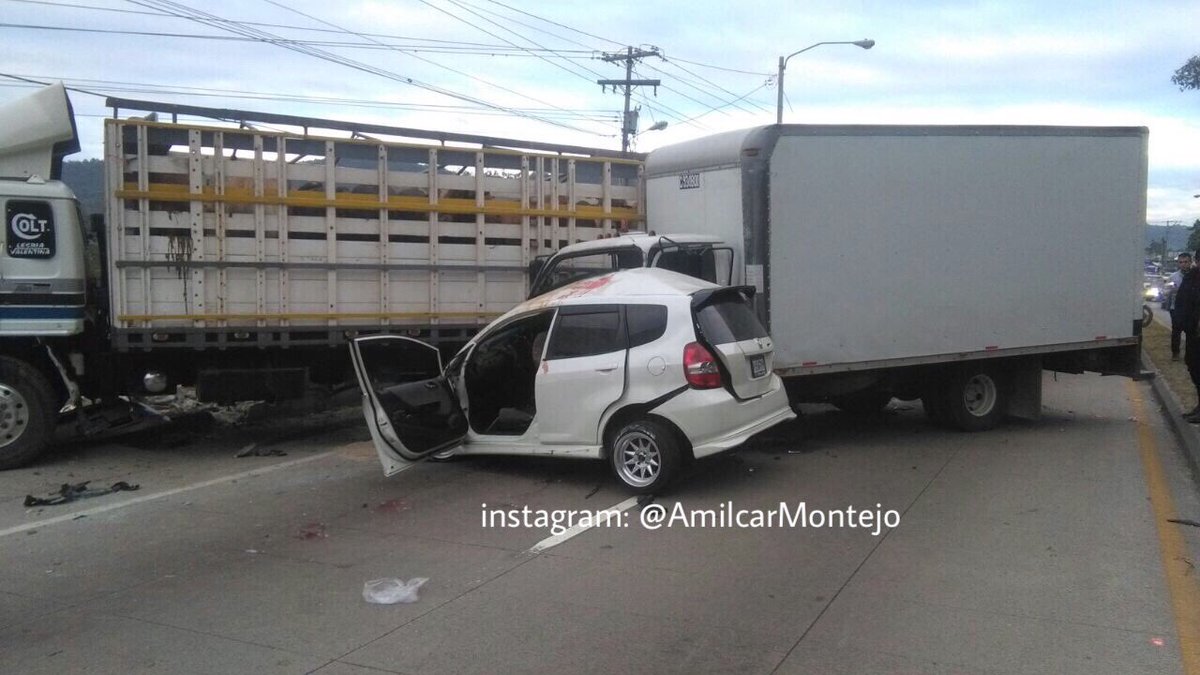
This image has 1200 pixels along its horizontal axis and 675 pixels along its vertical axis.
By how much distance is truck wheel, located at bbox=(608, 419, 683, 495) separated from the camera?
7555 mm

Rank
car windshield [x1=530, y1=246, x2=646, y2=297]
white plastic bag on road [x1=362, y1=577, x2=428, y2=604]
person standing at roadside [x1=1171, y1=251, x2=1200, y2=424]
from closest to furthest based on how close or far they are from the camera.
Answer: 1. white plastic bag on road [x1=362, y1=577, x2=428, y2=604]
2. car windshield [x1=530, y1=246, x2=646, y2=297]
3. person standing at roadside [x1=1171, y1=251, x2=1200, y2=424]

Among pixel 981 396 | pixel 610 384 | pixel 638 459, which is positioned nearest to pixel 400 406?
pixel 610 384

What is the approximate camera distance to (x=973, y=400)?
11.0m

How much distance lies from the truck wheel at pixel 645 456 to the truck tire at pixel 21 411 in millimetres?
5406

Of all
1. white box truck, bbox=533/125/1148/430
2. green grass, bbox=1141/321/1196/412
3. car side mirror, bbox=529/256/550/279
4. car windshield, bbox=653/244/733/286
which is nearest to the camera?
white box truck, bbox=533/125/1148/430

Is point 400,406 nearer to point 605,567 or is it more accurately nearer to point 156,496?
point 156,496

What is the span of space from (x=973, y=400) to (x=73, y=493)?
9096 millimetres

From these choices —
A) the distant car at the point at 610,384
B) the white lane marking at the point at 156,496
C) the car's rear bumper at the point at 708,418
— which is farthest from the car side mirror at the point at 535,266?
the car's rear bumper at the point at 708,418

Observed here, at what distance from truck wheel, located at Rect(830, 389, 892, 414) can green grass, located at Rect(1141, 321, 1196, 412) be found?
12.5 ft

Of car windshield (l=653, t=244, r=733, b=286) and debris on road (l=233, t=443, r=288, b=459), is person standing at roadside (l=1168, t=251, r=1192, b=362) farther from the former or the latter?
debris on road (l=233, t=443, r=288, b=459)

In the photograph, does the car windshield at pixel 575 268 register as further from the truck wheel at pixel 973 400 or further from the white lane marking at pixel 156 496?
the truck wheel at pixel 973 400

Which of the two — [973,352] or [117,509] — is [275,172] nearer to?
[117,509]

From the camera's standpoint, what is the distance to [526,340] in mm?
8867

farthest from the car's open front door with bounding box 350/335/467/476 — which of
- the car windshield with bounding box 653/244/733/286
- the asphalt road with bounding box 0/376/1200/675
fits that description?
the car windshield with bounding box 653/244/733/286
